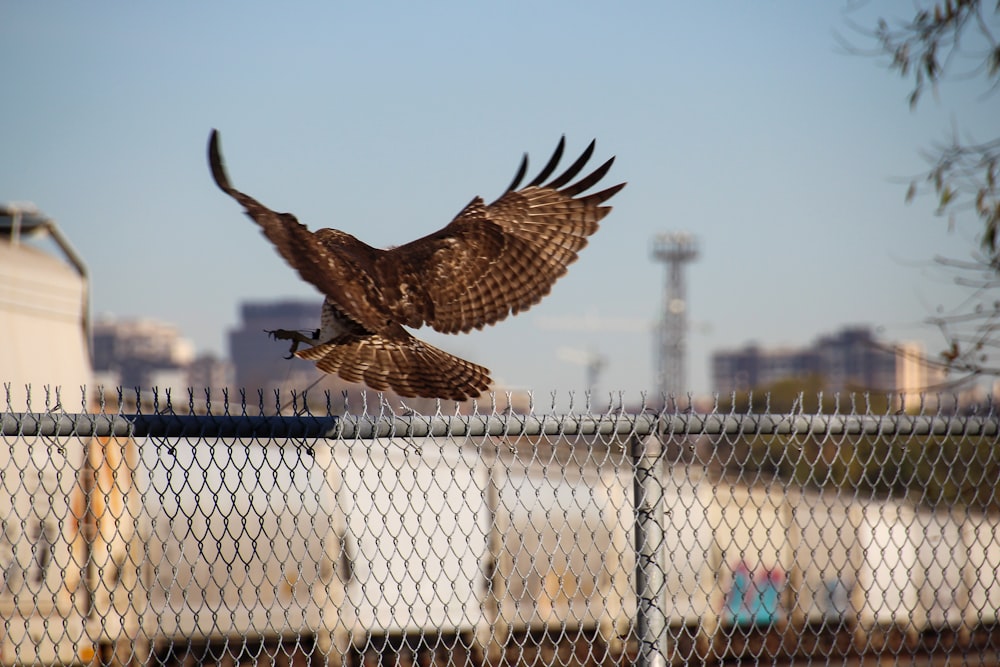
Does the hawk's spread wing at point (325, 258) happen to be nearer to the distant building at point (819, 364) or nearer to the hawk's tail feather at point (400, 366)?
the hawk's tail feather at point (400, 366)

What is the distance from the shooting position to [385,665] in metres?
9.93

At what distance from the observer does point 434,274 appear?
18.0ft

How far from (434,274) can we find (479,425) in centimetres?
225

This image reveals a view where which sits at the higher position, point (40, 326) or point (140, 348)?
point (40, 326)

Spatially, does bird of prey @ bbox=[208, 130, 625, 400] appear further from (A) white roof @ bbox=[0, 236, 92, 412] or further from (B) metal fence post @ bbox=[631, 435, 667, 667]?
(A) white roof @ bbox=[0, 236, 92, 412]

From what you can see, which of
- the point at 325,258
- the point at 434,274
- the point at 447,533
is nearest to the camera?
the point at 325,258

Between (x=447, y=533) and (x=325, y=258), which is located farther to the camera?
(x=447, y=533)

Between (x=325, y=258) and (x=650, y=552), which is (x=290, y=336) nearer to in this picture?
(x=325, y=258)

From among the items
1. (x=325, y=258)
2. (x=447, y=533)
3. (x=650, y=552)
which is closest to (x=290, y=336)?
(x=325, y=258)

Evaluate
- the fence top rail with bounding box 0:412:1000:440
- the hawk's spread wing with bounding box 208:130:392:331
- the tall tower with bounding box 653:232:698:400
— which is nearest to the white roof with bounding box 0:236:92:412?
the hawk's spread wing with bounding box 208:130:392:331

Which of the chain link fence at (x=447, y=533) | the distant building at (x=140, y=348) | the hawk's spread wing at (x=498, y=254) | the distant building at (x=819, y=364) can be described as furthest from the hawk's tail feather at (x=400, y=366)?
the distant building at (x=140, y=348)

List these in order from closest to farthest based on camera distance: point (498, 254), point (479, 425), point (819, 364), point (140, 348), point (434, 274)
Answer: point (479, 425), point (434, 274), point (498, 254), point (819, 364), point (140, 348)

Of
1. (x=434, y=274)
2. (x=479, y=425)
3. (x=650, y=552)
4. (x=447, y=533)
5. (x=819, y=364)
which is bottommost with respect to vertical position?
(x=819, y=364)

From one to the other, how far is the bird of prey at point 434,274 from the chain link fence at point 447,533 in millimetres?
264
